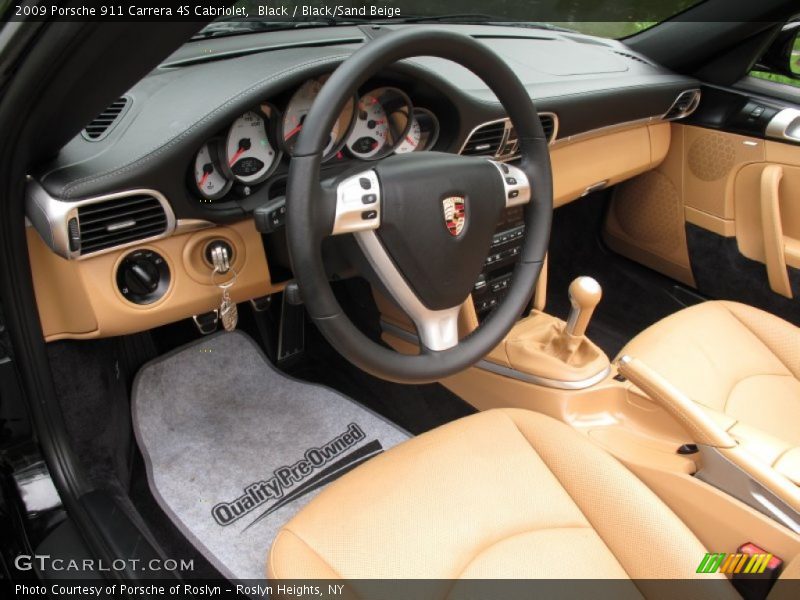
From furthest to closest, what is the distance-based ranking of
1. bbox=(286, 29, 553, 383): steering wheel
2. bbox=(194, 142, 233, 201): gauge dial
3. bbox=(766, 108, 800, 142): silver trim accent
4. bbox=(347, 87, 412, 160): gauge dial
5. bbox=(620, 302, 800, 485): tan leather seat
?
bbox=(766, 108, 800, 142): silver trim accent → bbox=(620, 302, 800, 485): tan leather seat → bbox=(347, 87, 412, 160): gauge dial → bbox=(194, 142, 233, 201): gauge dial → bbox=(286, 29, 553, 383): steering wheel

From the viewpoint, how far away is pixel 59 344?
1.32 m

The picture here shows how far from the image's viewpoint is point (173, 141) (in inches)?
40.6

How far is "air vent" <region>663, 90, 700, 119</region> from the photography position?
6.70ft

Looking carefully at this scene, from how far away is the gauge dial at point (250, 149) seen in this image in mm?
1137

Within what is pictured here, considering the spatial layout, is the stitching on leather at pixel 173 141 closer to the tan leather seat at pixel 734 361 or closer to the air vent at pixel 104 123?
the air vent at pixel 104 123

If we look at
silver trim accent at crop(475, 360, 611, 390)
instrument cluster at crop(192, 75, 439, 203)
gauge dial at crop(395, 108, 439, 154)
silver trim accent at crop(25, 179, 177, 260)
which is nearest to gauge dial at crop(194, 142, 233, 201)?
instrument cluster at crop(192, 75, 439, 203)

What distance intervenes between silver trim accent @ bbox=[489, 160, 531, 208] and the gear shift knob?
0.33m

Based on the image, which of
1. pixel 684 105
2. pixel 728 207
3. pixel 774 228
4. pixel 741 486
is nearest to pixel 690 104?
pixel 684 105

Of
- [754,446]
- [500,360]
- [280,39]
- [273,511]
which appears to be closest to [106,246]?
[280,39]

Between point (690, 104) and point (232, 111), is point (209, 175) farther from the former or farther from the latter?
point (690, 104)

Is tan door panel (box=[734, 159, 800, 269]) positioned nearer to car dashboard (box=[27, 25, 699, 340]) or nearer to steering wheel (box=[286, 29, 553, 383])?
car dashboard (box=[27, 25, 699, 340])

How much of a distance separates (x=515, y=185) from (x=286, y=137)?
430 millimetres

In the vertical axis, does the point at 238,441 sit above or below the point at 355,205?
below

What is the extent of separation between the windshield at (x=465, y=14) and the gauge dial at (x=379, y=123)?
1.23 ft
